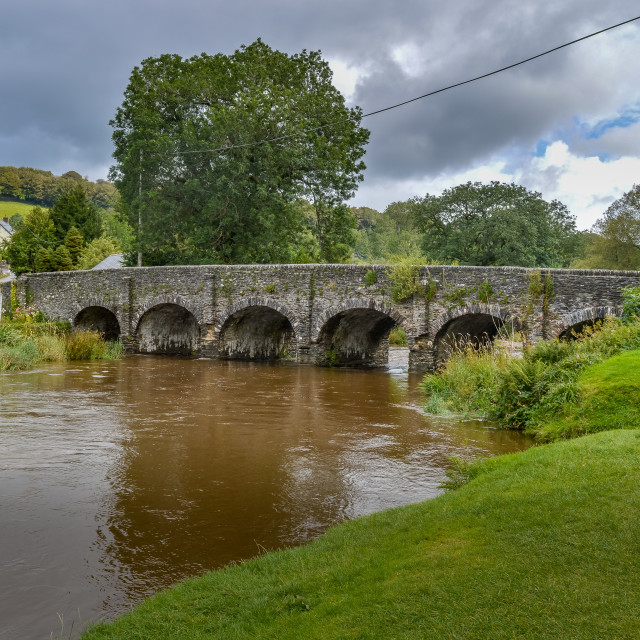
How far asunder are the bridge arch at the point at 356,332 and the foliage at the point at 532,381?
22.9 ft

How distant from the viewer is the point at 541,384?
9.48 m

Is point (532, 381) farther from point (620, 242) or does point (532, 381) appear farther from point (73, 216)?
point (73, 216)

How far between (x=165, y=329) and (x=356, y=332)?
27.4 ft

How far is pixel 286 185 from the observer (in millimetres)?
27891

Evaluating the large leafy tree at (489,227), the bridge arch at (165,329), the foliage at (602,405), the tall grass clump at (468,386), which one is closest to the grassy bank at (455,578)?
the foliage at (602,405)

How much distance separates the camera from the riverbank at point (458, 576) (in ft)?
9.39

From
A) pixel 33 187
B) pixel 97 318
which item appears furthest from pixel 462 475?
pixel 33 187

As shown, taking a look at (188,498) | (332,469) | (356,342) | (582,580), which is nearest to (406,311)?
(356,342)

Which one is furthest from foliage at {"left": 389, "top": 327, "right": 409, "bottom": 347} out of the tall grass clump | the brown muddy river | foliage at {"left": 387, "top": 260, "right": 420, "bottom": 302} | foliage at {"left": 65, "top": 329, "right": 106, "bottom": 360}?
the tall grass clump

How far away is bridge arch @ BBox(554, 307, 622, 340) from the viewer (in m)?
15.0

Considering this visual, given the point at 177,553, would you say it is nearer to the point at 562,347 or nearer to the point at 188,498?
the point at 188,498

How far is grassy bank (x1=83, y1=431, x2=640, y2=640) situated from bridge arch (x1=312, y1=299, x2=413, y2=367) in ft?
47.2

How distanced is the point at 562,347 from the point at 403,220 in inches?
2349

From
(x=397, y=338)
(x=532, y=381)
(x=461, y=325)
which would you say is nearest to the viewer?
(x=532, y=381)
